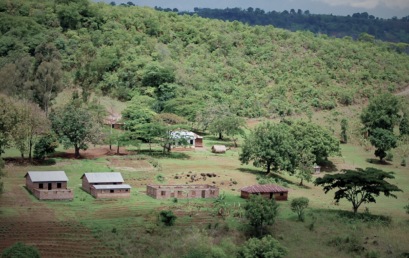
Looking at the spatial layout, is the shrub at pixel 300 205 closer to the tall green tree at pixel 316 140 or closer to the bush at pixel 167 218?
the bush at pixel 167 218

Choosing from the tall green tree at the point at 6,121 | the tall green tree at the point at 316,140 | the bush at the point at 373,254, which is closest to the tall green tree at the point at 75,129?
the tall green tree at the point at 6,121

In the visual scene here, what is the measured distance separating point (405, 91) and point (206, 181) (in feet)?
227

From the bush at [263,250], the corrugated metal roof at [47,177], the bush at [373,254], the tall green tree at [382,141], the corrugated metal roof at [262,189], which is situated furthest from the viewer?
the tall green tree at [382,141]

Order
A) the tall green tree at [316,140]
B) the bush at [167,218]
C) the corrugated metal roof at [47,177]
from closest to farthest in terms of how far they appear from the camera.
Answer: the bush at [167,218], the corrugated metal roof at [47,177], the tall green tree at [316,140]

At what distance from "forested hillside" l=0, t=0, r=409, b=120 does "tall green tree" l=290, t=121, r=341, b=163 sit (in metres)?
18.5

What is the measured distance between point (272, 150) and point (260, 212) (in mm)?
17498

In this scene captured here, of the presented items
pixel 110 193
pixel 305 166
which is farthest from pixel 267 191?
pixel 110 193

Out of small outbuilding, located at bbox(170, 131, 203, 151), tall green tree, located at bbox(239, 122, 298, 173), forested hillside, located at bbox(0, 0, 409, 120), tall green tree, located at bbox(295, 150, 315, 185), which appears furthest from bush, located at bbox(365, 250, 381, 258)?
forested hillside, located at bbox(0, 0, 409, 120)

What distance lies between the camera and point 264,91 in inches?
3600

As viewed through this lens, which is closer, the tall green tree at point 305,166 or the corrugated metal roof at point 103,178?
the corrugated metal roof at point 103,178

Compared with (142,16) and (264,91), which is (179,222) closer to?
(264,91)

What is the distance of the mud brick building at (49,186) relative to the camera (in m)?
37.0

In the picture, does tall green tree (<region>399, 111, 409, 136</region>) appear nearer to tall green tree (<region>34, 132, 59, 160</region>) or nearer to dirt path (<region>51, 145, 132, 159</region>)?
dirt path (<region>51, 145, 132, 159</region>)

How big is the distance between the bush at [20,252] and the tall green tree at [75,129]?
24831 mm
